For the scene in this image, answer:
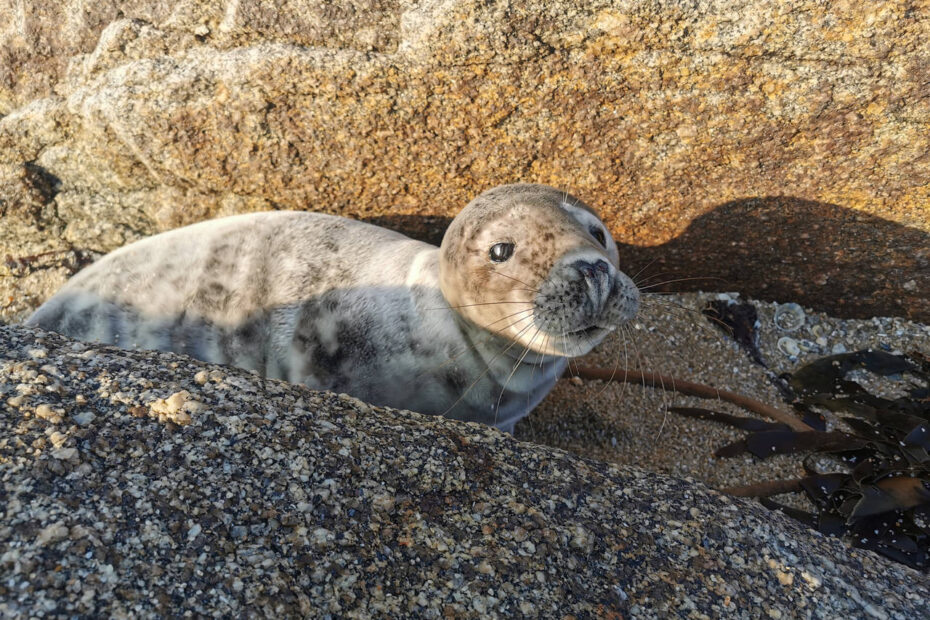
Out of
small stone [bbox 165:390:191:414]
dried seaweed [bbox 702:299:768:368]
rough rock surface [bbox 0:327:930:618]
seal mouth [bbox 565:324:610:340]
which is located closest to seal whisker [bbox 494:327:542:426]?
seal mouth [bbox 565:324:610:340]

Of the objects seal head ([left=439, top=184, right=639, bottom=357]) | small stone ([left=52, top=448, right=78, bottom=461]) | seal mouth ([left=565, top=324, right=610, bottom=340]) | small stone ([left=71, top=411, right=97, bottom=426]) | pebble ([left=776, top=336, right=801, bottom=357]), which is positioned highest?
seal head ([left=439, top=184, right=639, bottom=357])

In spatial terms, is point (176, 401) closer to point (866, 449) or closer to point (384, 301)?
point (384, 301)

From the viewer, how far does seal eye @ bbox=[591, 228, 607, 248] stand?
2.65m

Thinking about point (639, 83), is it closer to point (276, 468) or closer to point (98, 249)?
point (276, 468)

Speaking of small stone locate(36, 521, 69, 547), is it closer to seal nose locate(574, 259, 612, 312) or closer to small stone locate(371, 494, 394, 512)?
small stone locate(371, 494, 394, 512)

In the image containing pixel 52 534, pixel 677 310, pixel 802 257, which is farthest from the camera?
pixel 677 310

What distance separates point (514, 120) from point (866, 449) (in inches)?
85.9

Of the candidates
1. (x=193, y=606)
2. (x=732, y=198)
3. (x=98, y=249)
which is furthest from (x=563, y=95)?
(x=98, y=249)

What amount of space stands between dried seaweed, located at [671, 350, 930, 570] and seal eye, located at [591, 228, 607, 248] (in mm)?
1171

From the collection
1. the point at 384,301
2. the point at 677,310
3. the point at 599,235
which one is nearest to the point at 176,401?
the point at 384,301

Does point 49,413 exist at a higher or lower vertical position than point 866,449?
higher

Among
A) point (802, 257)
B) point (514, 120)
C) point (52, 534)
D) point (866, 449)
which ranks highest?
point (514, 120)

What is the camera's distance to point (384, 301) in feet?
9.57

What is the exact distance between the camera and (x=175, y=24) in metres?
3.11
